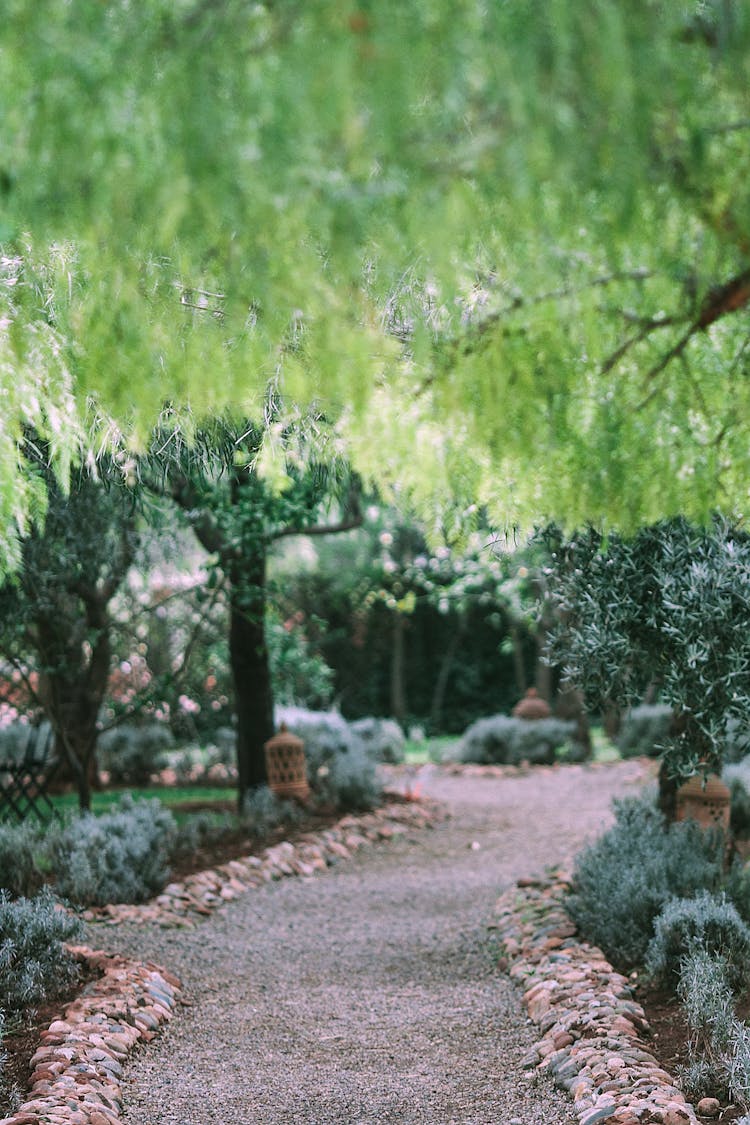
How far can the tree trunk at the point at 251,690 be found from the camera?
944cm

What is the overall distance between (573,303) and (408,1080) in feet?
10.6

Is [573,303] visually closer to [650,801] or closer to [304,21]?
[304,21]

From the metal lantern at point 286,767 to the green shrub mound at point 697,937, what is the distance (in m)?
5.02

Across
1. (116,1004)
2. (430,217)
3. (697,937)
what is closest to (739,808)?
(697,937)

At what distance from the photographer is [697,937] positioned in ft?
15.5

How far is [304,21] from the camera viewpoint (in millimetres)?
1941

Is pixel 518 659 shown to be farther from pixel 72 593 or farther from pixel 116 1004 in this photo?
pixel 116 1004

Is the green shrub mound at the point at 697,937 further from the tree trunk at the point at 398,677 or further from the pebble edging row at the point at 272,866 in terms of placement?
the tree trunk at the point at 398,677

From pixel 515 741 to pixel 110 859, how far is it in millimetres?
8050

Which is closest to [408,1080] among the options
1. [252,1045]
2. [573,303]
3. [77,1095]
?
[252,1045]

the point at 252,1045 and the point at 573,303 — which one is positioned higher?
the point at 573,303

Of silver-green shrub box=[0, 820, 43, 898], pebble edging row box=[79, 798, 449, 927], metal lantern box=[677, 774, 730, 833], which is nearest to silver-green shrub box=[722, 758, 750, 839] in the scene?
metal lantern box=[677, 774, 730, 833]

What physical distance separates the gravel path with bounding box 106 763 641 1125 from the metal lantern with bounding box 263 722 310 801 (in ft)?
4.01

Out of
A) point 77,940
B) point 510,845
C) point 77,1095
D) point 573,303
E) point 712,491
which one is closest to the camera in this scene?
point 573,303
